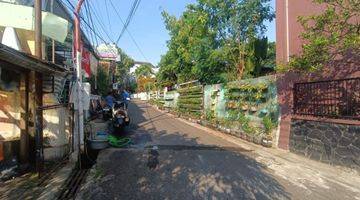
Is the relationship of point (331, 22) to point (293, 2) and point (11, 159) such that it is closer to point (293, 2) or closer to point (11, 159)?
point (293, 2)

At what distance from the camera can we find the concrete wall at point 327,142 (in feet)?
28.1

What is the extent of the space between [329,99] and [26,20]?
832cm

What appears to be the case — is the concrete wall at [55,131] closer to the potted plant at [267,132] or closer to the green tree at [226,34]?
the potted plant at [267,132]

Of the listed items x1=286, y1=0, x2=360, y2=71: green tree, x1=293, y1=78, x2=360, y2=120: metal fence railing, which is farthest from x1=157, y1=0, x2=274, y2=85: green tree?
x1=286, y1=0, x2=360, y2=71: green tree

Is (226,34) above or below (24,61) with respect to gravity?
above

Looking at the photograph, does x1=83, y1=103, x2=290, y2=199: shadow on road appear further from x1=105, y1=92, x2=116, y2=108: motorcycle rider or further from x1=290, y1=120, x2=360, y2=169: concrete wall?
x1=105, y1=92, x2=116, y2=108: motorcycle rider

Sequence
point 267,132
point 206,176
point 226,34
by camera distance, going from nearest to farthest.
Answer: point 206,176
point 267,132
point 226,34

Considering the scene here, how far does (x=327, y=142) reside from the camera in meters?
9.45

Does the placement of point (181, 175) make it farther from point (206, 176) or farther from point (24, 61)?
point (24, 61)

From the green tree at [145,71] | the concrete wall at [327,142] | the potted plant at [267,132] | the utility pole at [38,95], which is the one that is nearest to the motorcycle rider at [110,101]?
the potted plant at [267,132]

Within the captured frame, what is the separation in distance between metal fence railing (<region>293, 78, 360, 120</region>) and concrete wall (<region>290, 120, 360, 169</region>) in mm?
297

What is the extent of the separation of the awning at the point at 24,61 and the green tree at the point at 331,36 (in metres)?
5.77

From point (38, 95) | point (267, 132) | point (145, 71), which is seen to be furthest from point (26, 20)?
point (145, 71)

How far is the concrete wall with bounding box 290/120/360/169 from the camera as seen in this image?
8.56 metres
